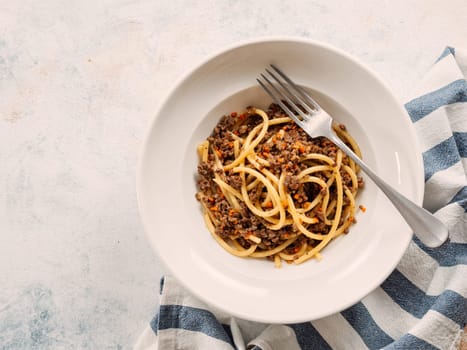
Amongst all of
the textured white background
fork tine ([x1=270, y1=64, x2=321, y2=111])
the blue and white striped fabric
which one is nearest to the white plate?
fork tine ([x1=270, y1=64, x2=321, y2=111])

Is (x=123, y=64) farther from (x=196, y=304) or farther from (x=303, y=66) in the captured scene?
(x=196, y=304)

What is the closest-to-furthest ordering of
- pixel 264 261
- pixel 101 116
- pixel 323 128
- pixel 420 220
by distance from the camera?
pixel 420 220 → pixel 323 128 → pixel 264 261 → pixel 101 116

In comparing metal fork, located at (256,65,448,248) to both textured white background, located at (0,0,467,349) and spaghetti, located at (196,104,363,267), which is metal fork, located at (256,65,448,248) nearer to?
spaghetti, located at (196,104,363,267)

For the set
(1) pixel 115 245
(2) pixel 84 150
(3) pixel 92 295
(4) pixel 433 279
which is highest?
(4) pixel 433 279

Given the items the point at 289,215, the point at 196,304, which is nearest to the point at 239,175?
the point at 289,215

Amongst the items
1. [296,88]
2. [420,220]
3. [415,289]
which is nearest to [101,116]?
[296,88]

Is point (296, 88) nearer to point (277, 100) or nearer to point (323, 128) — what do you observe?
point (277, 100)

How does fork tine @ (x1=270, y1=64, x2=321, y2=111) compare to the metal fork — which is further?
fork tine @ (x1=270, y1=64, x2=321, y2=111)
